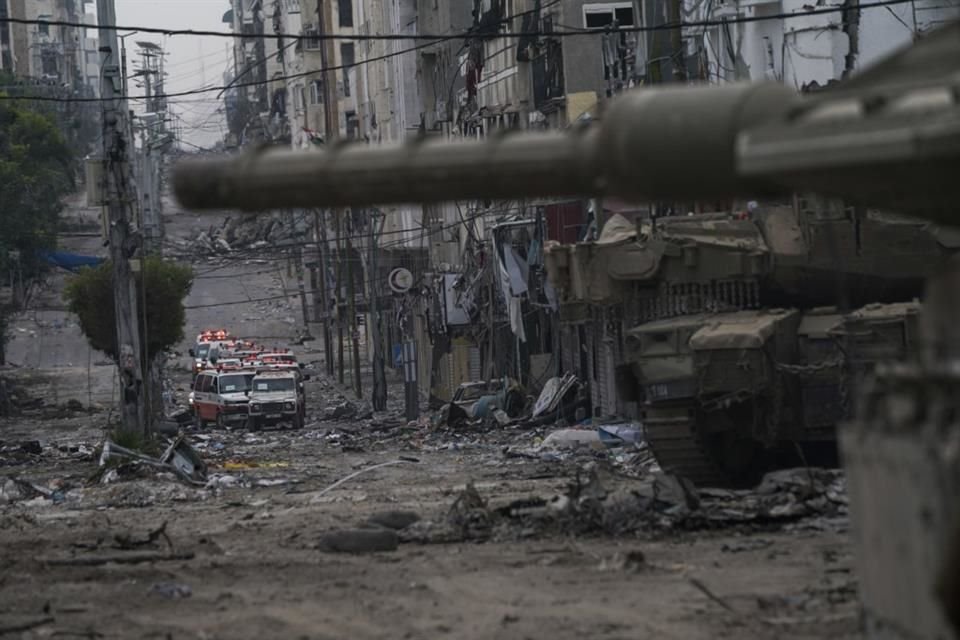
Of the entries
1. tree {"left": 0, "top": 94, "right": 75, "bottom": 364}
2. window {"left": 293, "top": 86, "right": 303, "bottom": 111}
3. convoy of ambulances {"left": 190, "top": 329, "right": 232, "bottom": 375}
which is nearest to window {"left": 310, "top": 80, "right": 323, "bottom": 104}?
window {"left": 293, "top": 86, "right": 303, "bottom": 111}

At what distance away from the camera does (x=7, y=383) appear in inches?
2313

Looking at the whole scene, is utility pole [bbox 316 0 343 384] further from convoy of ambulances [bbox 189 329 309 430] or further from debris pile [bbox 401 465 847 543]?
debris pile [bbox 401 465 847 543]

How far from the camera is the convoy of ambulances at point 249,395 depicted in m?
43.9

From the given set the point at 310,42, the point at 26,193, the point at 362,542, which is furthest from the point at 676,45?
the point at 310,42

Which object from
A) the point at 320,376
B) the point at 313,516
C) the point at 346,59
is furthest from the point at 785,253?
the point at 346,59

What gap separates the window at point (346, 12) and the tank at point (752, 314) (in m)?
78.1

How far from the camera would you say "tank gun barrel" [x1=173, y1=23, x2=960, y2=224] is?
7.19 meters

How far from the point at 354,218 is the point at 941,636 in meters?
63.9

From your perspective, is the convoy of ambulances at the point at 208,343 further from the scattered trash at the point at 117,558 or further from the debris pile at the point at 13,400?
the scattered trash at the point at 117,558

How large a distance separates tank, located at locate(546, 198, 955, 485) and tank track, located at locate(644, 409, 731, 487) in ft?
0.06

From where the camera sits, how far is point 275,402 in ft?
144

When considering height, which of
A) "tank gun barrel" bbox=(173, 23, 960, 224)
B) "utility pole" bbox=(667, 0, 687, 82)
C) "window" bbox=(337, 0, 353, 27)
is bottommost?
"tank gun barrel" bbox=(173, 23, 960, 224)

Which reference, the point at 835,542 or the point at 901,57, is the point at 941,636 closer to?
the point at 901,57

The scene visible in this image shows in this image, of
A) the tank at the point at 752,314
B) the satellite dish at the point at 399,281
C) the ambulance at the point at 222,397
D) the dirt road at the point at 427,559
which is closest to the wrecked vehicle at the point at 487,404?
the ambulance at the point at 222,397
